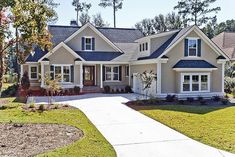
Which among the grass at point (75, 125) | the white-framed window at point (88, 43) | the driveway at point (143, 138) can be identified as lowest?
the driveway at point (143, 138)

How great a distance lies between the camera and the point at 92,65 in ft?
103

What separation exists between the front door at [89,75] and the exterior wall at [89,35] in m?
2.17

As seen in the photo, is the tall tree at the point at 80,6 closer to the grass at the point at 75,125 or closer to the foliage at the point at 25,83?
the foliage at the point at 25,83

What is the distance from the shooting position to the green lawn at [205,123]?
35.1 ft

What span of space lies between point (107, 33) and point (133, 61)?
7.71m

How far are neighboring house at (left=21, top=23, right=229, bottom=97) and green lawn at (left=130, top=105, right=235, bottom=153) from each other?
22.4 ft

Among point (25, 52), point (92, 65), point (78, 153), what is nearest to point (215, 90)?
point (92, 65)

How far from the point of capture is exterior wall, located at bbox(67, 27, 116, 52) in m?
30.5

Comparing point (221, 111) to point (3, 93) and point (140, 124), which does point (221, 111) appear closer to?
point (140, 124)

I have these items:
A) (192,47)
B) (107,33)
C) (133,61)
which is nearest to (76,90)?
(133,61)

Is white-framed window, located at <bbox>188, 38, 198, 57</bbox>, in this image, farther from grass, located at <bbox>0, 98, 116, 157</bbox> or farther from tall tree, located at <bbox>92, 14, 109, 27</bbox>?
tall tree, located at <bbox>92, 14, 109, 27</bbox>

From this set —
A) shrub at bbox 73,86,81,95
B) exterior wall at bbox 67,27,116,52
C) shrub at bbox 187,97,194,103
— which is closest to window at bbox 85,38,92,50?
exterior wall at bbox 67,27,116,52

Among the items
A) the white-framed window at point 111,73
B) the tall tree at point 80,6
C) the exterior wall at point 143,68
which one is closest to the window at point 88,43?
the white-framed window at point 111,73

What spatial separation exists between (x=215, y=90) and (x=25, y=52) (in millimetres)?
16468
